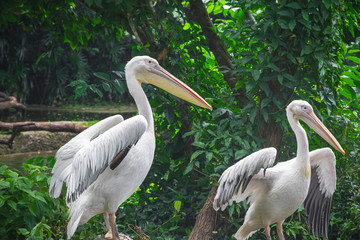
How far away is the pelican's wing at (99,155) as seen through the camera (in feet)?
8.52

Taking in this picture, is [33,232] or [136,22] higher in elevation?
[136,22]

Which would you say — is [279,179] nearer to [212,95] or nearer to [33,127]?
[212,95]

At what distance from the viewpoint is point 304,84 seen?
155 inches

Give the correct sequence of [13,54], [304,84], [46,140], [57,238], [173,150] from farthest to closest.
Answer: [13,54] → [46,140] → [173,150] → [304,84] → [57,238]

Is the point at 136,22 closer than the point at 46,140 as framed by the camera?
Yes

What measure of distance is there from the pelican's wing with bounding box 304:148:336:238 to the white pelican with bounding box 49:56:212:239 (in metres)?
1.11

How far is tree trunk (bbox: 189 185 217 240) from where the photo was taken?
3809mm

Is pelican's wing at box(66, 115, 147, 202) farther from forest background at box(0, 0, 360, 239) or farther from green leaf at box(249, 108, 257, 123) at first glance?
green leaf at box(249, 108, 257, 123)

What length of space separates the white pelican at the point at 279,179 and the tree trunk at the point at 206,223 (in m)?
0.45

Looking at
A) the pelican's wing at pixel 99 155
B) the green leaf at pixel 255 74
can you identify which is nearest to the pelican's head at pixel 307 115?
the green leaf at pixel 255 74

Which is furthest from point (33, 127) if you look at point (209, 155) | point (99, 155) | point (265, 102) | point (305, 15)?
point (305, 15)

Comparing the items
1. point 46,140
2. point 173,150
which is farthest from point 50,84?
point 173,150

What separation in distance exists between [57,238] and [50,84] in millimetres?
11515

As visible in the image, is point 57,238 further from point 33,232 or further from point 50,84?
point 50,84
